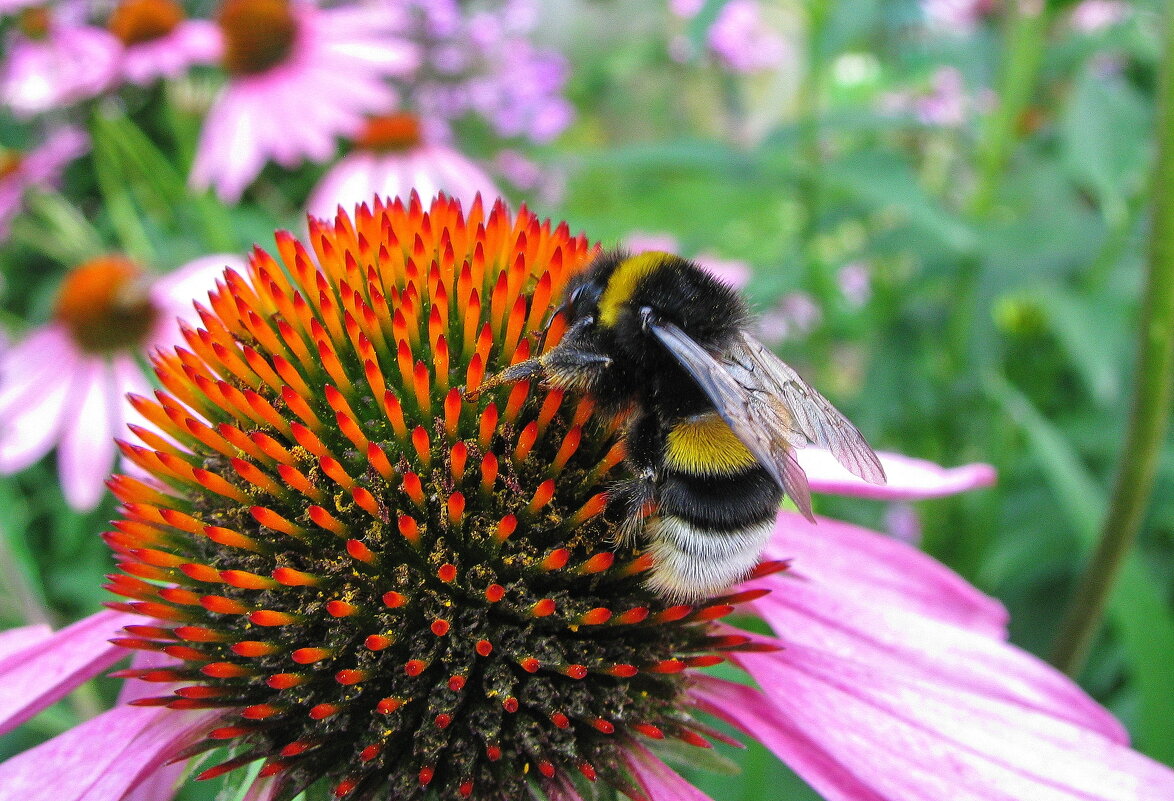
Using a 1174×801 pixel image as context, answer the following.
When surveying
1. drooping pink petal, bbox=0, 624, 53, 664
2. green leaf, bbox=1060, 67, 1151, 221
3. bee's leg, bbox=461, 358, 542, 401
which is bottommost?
drooping pink petal, bbox=0, 624, 53, 664

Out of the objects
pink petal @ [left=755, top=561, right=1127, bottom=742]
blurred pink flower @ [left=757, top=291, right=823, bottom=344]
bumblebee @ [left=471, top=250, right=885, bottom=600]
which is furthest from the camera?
blurred pink flower @ [left=757, top=291, right=823, bottom=344]

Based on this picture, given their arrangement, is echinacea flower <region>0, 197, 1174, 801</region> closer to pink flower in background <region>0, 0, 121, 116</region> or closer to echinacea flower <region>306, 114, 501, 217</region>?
echinacea flower <region>306, 114, 501, 217</region>

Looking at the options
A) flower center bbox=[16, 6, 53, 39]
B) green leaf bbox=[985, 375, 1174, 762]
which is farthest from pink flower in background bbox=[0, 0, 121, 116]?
green leaf bbox=[985, 375, 1174, 762]

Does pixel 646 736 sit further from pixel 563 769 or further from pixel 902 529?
pixel 902 529

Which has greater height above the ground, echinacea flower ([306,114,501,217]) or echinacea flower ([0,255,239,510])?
echinacea flower ([306,114,501,217])

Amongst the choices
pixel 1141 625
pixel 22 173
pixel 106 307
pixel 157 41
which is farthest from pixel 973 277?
pixel 22 173

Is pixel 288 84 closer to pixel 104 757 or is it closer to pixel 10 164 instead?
pixel 10 164
